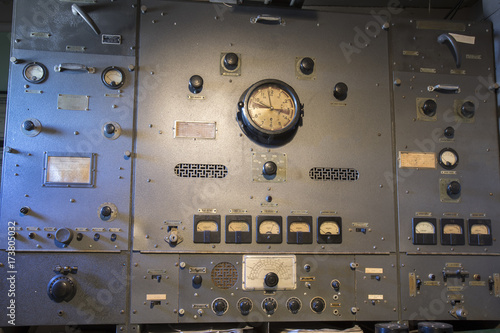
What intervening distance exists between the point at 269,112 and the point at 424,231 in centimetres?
175

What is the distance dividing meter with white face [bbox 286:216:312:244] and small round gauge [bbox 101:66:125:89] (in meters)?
1.89

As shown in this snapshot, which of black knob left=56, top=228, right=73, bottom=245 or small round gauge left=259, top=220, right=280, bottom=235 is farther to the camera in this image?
small round gauge left=259, top=220, right=280, bottom=235

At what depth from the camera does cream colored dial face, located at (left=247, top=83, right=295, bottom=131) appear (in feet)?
11.0

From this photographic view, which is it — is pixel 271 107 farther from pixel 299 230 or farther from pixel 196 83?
pixel 299 230

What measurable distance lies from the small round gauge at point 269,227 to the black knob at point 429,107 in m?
1.74

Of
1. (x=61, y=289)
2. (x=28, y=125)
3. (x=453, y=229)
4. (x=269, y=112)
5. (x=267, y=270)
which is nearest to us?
(x=61, y=289)

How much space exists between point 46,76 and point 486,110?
4.03 metres

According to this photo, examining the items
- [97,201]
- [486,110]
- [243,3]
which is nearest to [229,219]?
[97,201]

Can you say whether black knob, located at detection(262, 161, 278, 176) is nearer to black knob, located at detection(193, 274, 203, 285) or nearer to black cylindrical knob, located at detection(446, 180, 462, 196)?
black knob, located at detection(193, 274, 203, 285)

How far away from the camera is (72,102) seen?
331 centimetres

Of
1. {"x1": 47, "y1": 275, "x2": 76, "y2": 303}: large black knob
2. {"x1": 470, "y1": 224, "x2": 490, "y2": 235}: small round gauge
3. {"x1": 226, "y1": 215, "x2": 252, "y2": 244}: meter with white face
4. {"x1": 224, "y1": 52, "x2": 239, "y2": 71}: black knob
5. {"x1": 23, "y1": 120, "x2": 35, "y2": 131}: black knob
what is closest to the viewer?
{"x1": 47, "y1": 275, "x2": 76, "y2": 303}: large black knob

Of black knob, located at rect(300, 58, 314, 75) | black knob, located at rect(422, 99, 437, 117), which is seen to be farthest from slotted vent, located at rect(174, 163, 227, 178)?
black knob, located at rect(422, 99, 437, 117)

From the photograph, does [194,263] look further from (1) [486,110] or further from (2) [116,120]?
(1) [486,110]

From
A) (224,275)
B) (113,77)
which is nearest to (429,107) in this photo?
(224,275)
